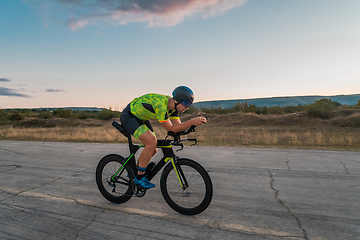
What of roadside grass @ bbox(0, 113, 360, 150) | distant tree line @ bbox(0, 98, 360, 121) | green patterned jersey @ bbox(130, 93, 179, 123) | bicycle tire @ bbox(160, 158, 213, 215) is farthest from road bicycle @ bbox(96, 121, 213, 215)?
distant tree line @ bbox(0, 98, 360, 121)

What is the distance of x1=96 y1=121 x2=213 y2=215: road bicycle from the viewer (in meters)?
3.59

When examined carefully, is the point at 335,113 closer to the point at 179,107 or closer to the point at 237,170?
the point at 237,170

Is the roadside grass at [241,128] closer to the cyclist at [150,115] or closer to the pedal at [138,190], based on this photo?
the pedal at [138,190]

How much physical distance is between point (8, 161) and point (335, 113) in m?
40.3

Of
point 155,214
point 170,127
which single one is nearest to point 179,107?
point 170,127

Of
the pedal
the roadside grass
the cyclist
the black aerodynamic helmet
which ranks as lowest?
the roadside grass

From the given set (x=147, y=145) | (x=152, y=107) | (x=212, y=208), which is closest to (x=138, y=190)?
(x=147, y=145)

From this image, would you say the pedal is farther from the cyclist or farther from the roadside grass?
the roadside grass

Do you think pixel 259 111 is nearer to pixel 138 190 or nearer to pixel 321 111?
pixel 321 111

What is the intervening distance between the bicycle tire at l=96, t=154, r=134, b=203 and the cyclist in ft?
0.99

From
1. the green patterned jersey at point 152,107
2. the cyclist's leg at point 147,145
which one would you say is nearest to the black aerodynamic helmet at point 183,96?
the green patterned jersey at point 152,107

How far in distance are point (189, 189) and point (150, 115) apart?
1.31 metres

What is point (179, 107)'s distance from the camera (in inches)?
146

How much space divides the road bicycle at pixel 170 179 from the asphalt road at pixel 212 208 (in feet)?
0.59
